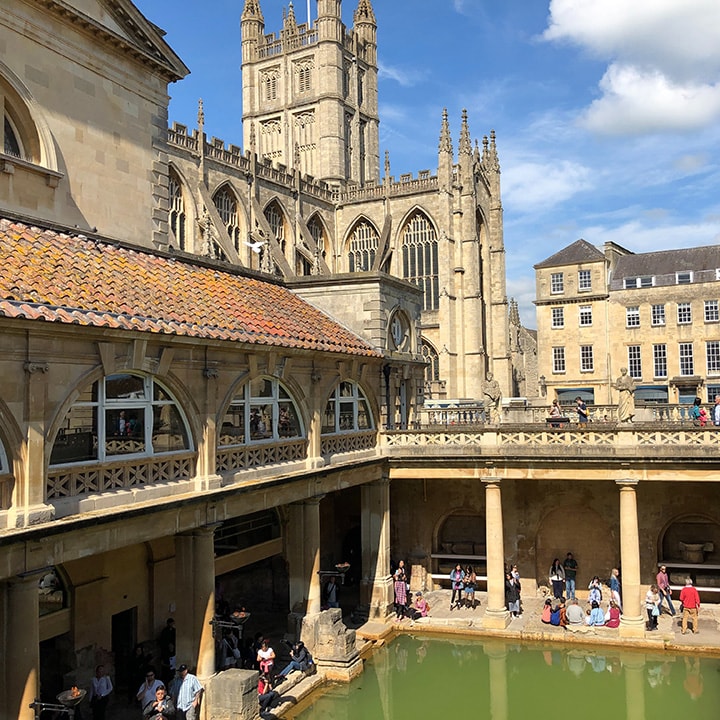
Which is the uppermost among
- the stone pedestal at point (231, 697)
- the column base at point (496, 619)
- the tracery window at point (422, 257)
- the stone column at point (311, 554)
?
the tracery window at point (422, 257)

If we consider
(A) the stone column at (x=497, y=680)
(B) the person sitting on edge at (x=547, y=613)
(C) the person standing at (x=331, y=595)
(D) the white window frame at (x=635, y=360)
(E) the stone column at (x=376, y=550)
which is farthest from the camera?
(D) the white window frame at (x=635, y=360)

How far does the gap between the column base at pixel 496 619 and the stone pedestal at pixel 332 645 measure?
5.03 meters

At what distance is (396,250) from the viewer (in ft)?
188

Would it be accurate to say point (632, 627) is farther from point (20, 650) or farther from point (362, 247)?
point (362, 247)

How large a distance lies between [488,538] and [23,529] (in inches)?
636

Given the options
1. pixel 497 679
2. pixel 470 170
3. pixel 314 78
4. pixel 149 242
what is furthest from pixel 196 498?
pixel 314 78

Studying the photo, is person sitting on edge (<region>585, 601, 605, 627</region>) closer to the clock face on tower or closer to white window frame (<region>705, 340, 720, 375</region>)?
the clock face on tower

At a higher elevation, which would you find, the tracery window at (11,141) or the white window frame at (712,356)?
the tracery window at (11,141)

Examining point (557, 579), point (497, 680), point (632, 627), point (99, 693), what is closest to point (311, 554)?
point (497, 680)

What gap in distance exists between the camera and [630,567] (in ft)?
74.3

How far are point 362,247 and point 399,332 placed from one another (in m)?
33.8


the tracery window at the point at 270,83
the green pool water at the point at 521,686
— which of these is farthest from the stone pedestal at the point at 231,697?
the tracery window at the point at 270,83

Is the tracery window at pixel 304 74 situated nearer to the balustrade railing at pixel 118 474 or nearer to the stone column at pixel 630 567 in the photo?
the stone column at pixel 630 567

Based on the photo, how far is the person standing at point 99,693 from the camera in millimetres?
15969
